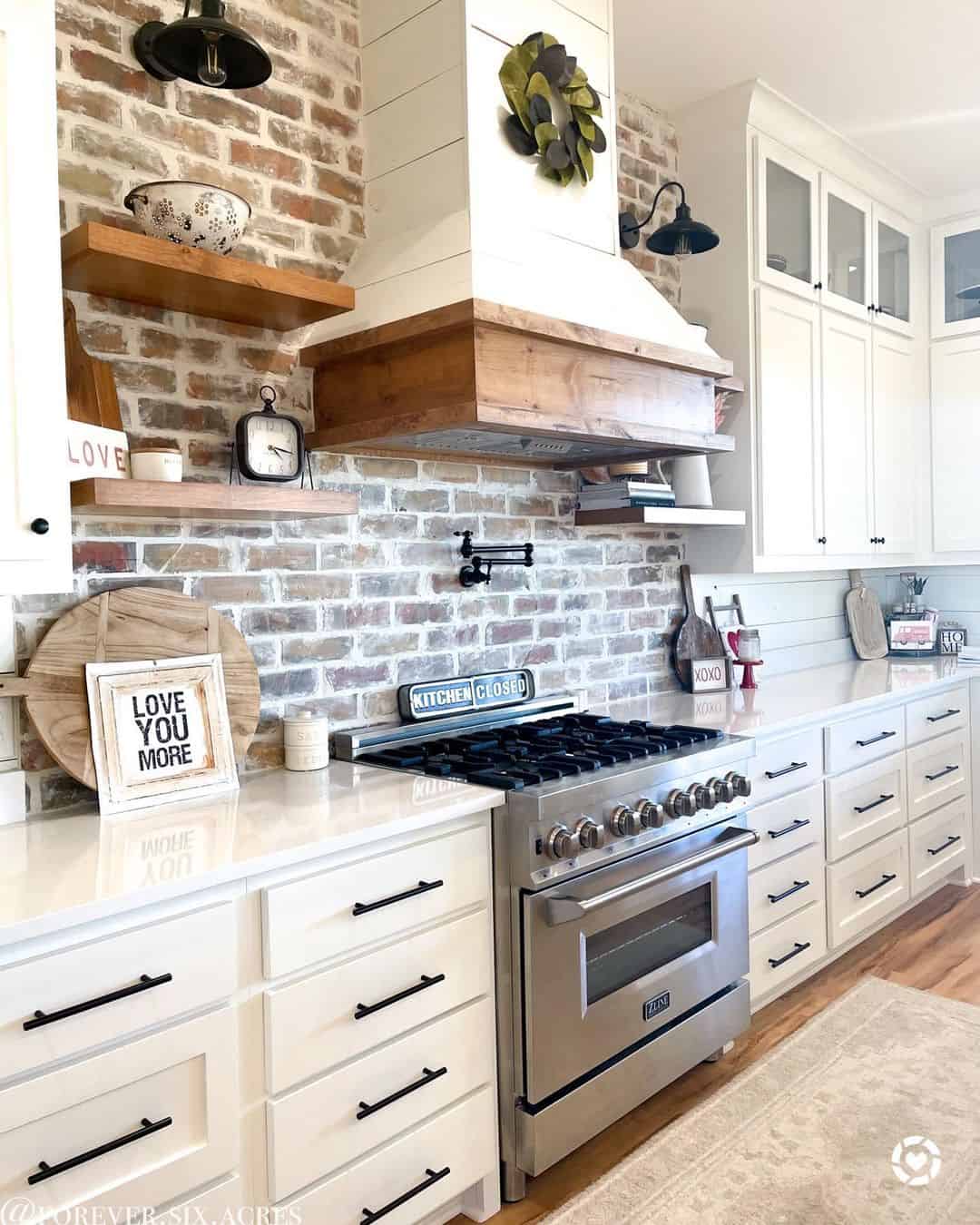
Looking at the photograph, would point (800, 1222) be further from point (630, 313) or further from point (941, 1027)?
point (630, 313)

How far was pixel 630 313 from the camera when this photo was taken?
253 cm

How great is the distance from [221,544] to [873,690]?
7.67 ft

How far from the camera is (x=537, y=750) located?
2.37 metres

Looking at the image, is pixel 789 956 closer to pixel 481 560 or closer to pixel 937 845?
pixel 937 845

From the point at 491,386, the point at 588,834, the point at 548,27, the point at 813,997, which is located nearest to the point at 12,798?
the point at 588,834

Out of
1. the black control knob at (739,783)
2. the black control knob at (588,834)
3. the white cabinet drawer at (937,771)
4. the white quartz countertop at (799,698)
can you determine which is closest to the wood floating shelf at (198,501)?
the black control knob at (588,834)

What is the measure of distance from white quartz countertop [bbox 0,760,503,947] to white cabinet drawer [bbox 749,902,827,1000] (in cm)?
125

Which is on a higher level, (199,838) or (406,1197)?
(199,838)

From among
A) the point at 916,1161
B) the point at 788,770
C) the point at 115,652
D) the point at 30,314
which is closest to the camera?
the point at 30,314

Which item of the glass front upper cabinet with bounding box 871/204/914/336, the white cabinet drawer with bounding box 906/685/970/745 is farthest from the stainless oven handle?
the glass front upper cabinet with bounding box 871/204/914/336

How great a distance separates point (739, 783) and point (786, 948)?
720 mm

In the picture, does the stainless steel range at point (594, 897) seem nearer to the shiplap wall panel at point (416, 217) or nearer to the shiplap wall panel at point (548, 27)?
the shiplap wall panel at point (416, 217)

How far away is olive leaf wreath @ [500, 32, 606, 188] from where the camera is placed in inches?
91.5

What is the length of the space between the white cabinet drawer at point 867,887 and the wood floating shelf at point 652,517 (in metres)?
1.18
